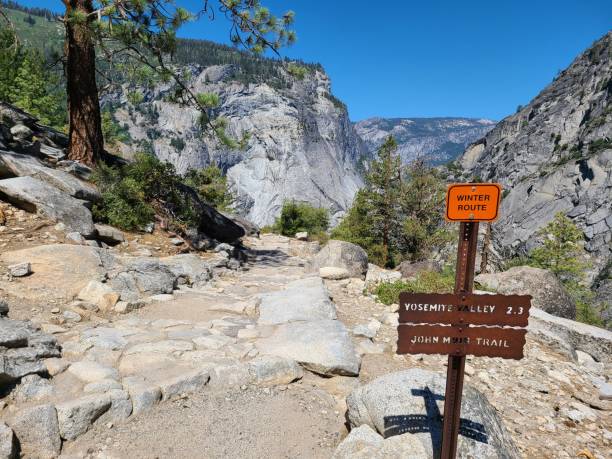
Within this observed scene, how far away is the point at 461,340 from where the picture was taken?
9.79 feet

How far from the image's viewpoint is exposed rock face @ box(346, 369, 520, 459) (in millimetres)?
3430

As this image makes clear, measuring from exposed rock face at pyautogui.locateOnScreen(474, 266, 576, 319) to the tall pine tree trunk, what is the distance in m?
12.3

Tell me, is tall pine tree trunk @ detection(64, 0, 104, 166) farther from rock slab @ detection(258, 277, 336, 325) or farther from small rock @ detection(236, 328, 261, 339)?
small rock @ detection(236, 328, 261, 339)

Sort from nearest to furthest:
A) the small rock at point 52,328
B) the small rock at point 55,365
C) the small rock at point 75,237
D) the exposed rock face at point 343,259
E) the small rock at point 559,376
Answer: the small rock at point 55,365 < the small rock at point 52,328 < the small rock at point 559,376 < the small rock at point 75,237 < the exposed rock face at point 343,259

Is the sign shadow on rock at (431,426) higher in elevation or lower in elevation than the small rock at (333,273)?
lower

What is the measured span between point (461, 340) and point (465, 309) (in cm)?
25

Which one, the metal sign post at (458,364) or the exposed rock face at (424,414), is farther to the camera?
the exposed rock face at (424,414)

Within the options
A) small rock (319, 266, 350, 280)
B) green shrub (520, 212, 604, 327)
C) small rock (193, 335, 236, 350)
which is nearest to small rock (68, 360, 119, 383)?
small rock (193, 335, 236, 350)

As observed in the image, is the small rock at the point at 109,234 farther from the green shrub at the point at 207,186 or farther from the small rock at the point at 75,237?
the green shrub at the point at 207,186

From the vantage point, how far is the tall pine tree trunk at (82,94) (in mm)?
→ 10617

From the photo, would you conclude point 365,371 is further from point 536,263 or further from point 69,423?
point 536,263

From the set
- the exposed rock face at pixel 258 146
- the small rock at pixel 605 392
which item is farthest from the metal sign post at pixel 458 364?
the exposed rock face at pixel 258 146

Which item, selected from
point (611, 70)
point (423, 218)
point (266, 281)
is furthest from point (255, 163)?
point (266, 281)

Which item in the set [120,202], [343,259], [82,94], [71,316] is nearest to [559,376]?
[343,259]
